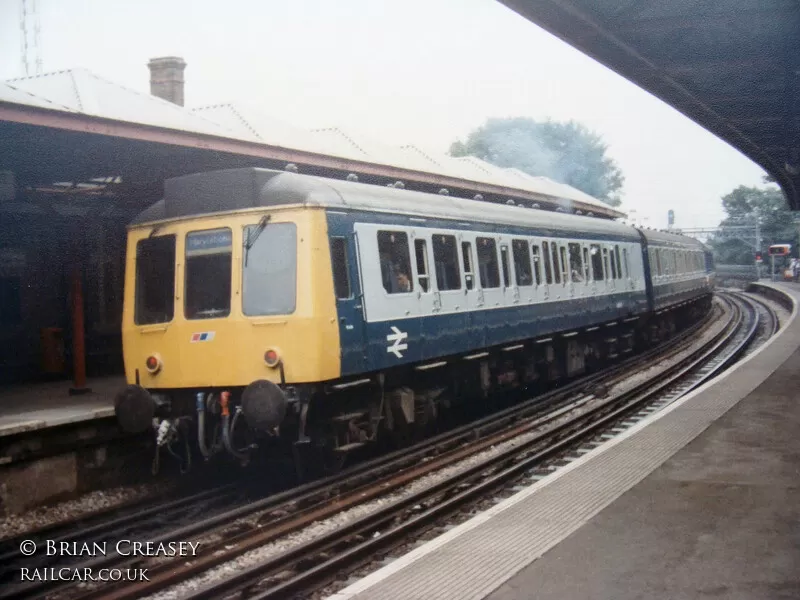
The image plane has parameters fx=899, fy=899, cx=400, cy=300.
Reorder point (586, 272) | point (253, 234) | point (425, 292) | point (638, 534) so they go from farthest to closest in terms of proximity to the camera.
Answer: point (586, 272) → point (425, 292) → point (253, 234) → point (638, 534)

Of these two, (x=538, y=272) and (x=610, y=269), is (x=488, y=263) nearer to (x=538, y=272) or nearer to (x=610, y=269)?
(x=538, y=272)

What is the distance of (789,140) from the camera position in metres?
17.1

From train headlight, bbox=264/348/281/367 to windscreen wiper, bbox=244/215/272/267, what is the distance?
90 cm

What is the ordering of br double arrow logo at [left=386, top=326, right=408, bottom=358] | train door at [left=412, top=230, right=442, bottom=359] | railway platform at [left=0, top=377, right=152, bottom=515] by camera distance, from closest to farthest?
railway platform at [left=0, top=377, right=152, bottom=515], br double arrow logo at [left=386, top=326, right=408, bottom=358], train door at [left=412, top=230, right=442, bottom=359]

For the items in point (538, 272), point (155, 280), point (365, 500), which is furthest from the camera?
point (538, 272)

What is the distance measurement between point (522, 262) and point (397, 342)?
3.92 m

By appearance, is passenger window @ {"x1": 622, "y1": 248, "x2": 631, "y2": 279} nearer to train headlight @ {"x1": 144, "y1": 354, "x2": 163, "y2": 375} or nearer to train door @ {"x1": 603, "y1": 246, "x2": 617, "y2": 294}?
train door @ {"x1": 603, "y1": 246, "x2": 617, "y2": 294}

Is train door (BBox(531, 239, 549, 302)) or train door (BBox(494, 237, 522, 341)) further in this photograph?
train door (BBox(531, 239, 549, 302))

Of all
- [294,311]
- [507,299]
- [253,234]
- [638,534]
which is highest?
[253,234]

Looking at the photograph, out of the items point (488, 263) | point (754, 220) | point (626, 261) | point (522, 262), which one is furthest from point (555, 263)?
point (754, 220)

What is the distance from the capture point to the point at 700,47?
10438mm

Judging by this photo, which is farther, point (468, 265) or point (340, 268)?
point (468, 265)

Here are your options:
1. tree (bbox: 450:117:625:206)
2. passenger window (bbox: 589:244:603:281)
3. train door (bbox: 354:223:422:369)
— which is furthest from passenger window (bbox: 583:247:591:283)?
tree (bbox: 450:117:625:206)

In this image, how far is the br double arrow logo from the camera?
9398 millimetres
